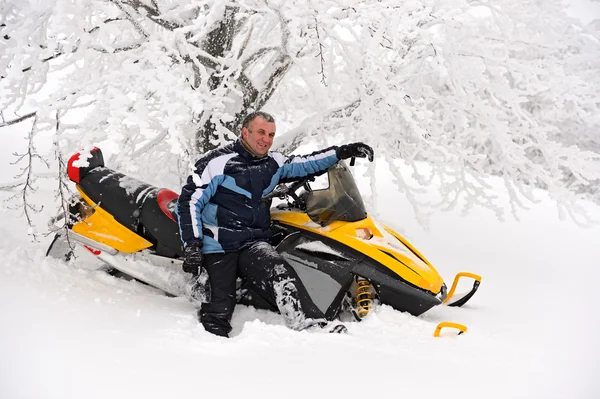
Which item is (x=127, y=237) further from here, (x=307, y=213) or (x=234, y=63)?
(x=234, y=63)

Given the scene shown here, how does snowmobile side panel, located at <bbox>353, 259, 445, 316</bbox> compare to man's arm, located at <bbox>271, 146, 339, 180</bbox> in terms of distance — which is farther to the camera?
man's arm, located at <bbox>271, 146, 339, 180</bbox>

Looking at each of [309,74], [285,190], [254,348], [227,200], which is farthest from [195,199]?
[309,74]

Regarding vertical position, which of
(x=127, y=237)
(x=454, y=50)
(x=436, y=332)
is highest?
(x=454, y=50)

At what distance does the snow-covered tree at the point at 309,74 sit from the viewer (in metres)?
3.31

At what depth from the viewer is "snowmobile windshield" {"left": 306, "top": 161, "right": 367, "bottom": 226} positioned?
3418 mm

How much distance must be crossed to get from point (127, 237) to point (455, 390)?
2.41 metres

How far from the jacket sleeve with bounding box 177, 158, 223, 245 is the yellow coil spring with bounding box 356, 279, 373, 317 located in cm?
109

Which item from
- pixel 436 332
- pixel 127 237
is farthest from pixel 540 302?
pixel 127 237

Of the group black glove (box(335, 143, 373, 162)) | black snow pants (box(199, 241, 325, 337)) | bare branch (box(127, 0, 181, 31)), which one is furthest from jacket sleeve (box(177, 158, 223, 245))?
bare branch (box(127, 0, 181, 31))

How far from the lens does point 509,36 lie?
489 cm

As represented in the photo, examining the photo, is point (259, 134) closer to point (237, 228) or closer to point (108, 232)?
point (237, 228)

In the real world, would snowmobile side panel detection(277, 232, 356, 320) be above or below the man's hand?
above

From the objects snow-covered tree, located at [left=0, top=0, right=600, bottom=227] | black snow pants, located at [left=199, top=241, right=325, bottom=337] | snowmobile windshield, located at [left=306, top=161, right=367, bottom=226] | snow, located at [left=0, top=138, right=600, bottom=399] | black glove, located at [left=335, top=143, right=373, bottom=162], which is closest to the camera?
snow, located at [left=0, top=138, right=600, bottom=399]

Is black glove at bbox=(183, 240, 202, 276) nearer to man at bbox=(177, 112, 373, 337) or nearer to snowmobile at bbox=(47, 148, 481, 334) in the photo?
man at bbox=(177, 112, 373, 337)
